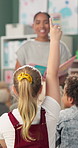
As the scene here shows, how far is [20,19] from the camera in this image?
16.4ft

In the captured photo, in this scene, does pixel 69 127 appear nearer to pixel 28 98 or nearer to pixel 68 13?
pixel 28 98

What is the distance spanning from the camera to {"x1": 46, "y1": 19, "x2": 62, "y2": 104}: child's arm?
158cm

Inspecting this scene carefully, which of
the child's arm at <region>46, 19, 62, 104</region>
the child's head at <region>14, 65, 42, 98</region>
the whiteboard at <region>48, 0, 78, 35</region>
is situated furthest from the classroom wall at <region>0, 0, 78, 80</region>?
the child's head at <region>14, 65, 42, 98</region>

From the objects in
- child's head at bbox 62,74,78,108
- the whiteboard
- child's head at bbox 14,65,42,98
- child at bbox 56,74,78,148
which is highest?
the whiteboard

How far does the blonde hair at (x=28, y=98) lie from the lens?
1.42 meters

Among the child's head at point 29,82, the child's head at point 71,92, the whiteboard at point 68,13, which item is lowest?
the child's head at point 71,92

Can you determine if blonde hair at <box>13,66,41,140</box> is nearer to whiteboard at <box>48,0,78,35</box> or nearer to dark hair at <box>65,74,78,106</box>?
dark hair at <box>65,74,78,106</box>

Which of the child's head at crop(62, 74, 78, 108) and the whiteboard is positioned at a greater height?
the whiteboard

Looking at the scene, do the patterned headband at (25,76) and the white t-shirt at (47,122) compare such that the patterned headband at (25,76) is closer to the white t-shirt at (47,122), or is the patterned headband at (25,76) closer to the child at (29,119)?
the child at (29,119)

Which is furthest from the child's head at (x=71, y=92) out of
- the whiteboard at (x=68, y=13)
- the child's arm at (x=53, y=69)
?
the whiteboard at (x=68, y=13)

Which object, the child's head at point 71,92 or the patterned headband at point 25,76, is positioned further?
the child's head at point 71,92

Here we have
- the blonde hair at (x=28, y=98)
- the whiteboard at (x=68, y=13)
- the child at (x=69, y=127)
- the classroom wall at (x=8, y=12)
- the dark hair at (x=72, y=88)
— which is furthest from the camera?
the classroom wall at (x=8, y=12)

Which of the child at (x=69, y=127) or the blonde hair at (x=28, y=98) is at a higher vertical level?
the blonde hair at (x=28, y=98)

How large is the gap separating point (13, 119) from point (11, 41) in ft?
10.8
